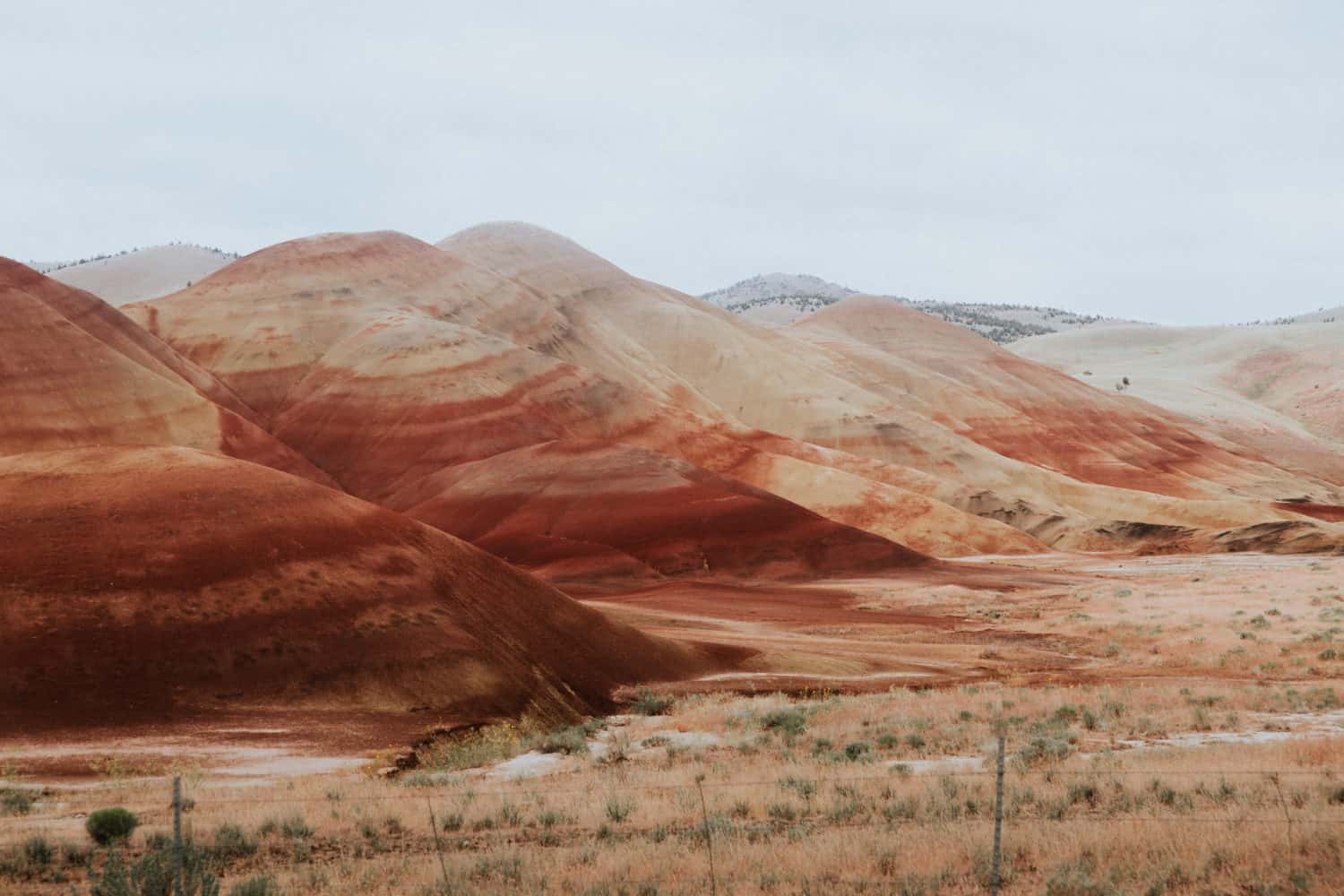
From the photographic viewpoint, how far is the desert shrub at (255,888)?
1001 cm

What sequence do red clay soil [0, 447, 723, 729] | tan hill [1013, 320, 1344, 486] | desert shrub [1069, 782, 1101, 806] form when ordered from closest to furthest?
desert shrub [1069, 782, 1101, 806] < red clay soil [0, 447, 723, 729] < tan hill [1013, 320, 1344, 486]

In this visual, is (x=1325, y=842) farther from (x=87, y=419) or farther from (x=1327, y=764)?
(x=87, y=419)

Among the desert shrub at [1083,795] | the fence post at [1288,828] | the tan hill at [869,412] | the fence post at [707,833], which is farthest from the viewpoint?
the tan hill at [869,412]

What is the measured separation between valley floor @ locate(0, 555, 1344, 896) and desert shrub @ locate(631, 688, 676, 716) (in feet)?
0.27

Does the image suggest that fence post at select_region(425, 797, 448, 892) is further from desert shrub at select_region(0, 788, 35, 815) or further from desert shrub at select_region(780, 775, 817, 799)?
desert shrub at select_region(0, 788, 35, 815)

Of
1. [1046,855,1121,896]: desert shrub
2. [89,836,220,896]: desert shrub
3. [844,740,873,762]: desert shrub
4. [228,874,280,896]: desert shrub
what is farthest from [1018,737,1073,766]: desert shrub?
[89,836,220,896]: desert shrub

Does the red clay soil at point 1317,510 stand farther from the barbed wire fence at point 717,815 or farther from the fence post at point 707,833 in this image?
the fence post at point 707,833

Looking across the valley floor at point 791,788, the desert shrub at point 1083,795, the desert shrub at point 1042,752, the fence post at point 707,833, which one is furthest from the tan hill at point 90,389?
the desert shrub at point 1083,795

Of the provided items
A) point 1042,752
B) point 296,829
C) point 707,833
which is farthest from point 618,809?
point 1042,752

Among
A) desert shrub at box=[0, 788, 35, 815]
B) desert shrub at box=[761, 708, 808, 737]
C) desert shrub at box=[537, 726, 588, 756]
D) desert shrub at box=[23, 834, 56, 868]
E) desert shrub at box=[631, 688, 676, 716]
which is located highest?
desert shrub at box=[23, 834, 56, 868]

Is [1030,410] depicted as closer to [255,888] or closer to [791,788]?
[791,788]

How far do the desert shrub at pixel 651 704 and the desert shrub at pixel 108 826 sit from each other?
46.0 feet

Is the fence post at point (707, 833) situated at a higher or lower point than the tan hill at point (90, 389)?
lower

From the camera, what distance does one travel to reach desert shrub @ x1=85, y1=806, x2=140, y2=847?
39.7 ft
